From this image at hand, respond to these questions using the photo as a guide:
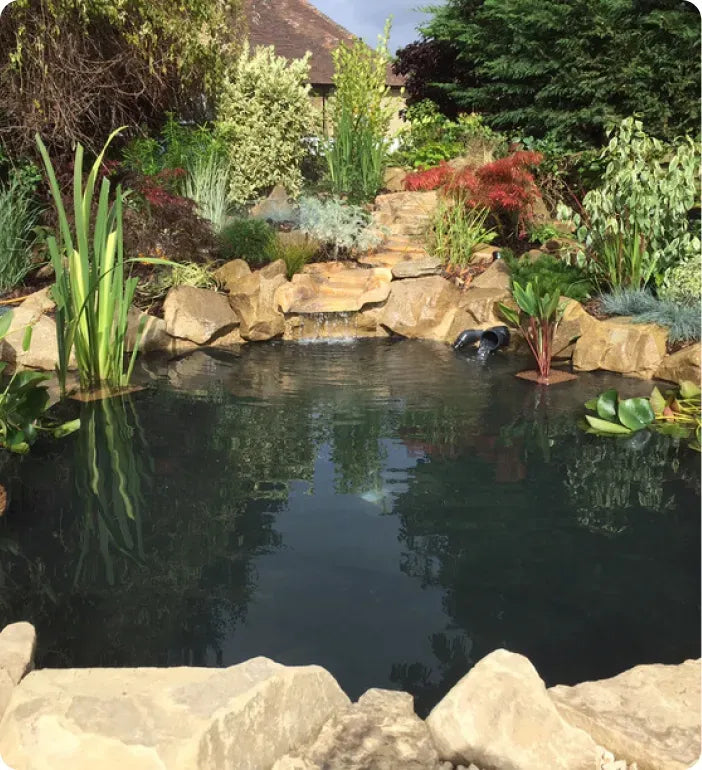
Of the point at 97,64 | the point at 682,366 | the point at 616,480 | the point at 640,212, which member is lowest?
the point at 616,480

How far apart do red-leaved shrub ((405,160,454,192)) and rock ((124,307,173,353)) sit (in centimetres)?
478

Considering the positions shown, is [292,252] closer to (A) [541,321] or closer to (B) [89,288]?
(A) [541,321]

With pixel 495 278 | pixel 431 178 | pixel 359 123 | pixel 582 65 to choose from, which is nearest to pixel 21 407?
pixel 495 278

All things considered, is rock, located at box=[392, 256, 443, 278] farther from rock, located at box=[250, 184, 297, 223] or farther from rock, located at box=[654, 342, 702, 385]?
rock, located at box=[654, 342, 702, 385]

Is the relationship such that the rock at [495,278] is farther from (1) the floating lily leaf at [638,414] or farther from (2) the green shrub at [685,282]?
(1) the floating lily leaf at [638,414]

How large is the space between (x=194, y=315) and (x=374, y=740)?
659 cm

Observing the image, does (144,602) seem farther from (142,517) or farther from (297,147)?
(297,147)

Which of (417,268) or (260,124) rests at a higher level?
(260,124)

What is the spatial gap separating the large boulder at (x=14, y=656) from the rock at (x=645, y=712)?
1542 mm

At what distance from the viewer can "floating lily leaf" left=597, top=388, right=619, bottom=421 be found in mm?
5152

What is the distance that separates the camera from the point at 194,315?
8.24 m

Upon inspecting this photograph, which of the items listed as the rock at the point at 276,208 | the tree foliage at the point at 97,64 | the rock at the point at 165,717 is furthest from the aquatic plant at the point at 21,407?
the tree foliage at the point at 97,64

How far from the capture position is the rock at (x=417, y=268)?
31.0 feet

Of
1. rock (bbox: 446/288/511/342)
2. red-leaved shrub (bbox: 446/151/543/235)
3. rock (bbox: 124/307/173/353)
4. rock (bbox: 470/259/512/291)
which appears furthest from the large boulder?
red-leaved shrub (bbox: 446/151/543/235)
